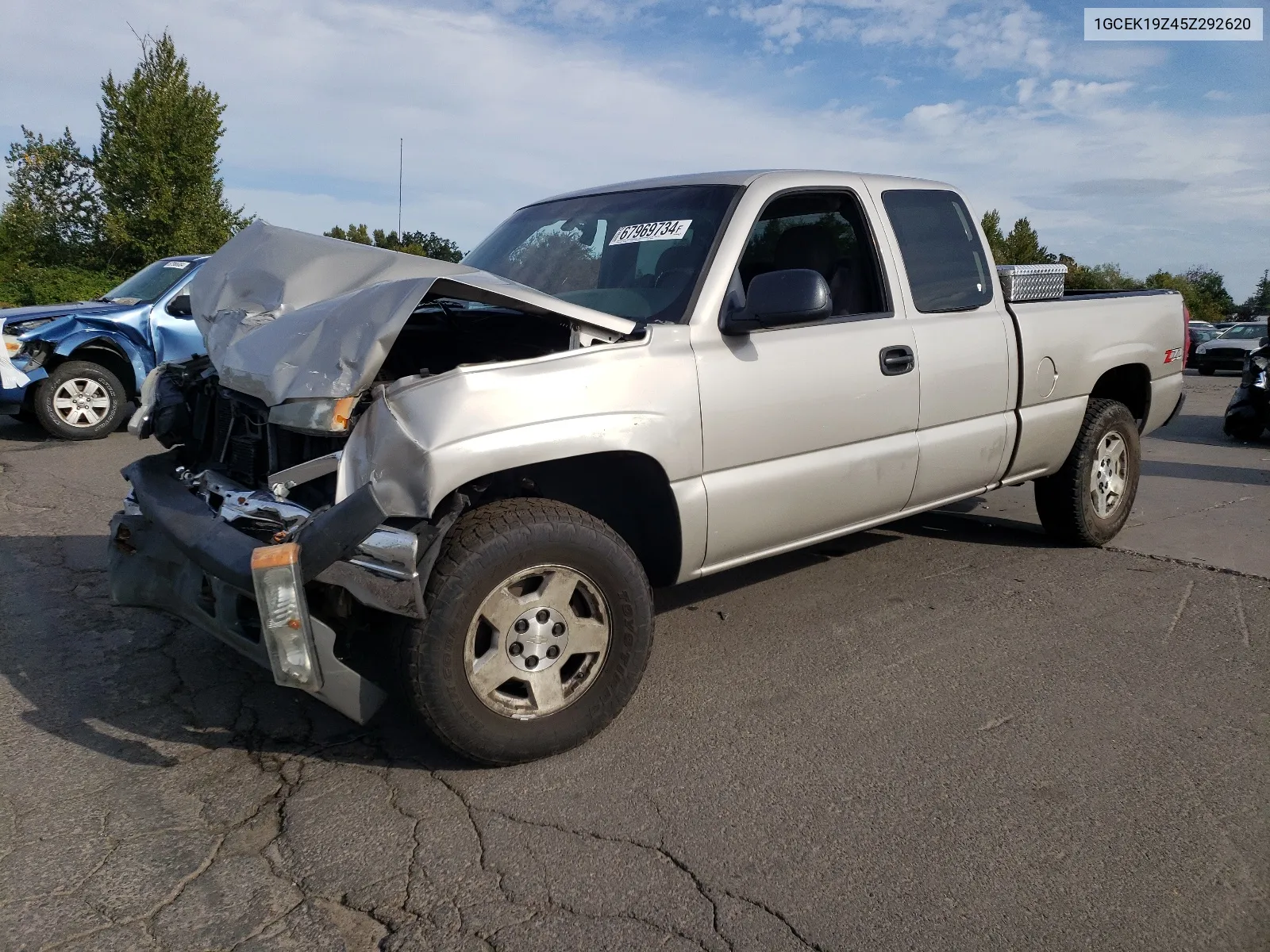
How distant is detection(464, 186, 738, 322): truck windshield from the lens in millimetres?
3816

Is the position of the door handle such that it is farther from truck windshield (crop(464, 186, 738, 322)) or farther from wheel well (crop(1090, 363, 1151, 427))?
wheel well (crop(1090, 363, 1151, 427))

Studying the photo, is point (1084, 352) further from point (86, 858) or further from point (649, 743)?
point (86, 858)

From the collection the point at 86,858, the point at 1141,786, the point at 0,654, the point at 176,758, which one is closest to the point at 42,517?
the point at 0,654

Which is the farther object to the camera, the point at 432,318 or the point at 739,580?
the point at 739,580

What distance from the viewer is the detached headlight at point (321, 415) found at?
294cm

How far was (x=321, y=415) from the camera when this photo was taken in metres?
2.96

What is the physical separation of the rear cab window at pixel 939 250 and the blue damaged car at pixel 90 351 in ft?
22.7

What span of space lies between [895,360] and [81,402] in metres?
8.39

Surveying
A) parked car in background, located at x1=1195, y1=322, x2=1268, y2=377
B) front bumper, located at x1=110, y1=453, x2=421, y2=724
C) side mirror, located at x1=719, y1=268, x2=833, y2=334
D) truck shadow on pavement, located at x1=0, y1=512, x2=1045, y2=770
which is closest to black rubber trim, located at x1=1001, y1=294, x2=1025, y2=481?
truck shadow on pavement, located at x1=0, y1=512, x2=1045, y2=770

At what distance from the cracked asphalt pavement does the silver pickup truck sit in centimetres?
36

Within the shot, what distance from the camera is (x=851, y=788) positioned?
10.0ft

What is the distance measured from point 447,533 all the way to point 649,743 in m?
1.02

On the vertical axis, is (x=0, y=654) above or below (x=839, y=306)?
below

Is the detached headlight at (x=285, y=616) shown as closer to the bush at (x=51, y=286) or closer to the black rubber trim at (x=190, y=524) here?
the black rubber trim at (x=190, y=524)
